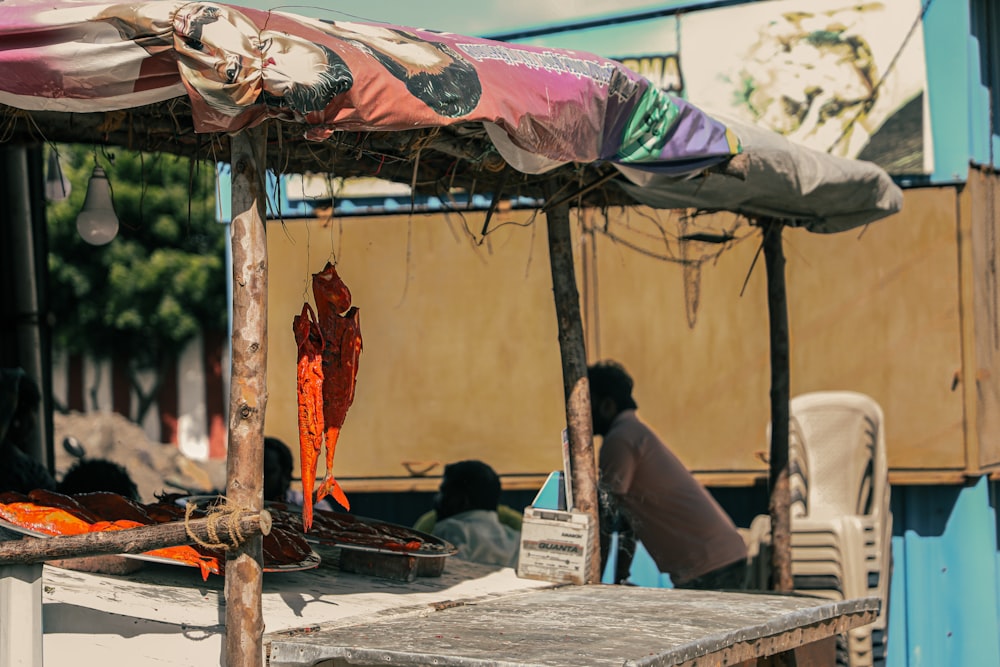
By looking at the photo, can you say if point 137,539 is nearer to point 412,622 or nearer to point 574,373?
point 412,622

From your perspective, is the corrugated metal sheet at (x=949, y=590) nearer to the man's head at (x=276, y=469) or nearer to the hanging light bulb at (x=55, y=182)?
the man's head at (x=276, y=469)

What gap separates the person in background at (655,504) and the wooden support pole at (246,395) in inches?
136

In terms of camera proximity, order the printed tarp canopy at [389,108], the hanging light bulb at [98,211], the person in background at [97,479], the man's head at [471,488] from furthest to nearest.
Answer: the man's head at [471,488]
the person in background at [97,479]
the hanging light bulb at [98,211]
the printed tarp canopy at [389,108]

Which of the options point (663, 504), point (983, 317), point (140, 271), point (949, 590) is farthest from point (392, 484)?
point (140, 271)

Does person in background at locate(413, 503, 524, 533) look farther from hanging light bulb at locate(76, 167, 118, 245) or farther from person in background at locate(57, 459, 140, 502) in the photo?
hanging light bulb at locate(76, 167, 118, 245)

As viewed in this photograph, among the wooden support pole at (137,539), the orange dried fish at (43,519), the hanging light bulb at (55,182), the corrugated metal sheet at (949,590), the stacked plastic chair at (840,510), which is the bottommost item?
the corrugated metal sheet at (949,590)

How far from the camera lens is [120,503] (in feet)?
15.7

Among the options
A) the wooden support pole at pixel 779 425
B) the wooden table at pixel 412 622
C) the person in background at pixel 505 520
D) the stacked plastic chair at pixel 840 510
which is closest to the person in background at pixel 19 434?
the wooden table at pixel 412 622

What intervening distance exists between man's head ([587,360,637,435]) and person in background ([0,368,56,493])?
2.90 metres

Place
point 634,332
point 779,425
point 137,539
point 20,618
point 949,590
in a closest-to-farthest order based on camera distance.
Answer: point 20,618 < point 137,539 < point 779,425 < point 949,590 < point 634,332

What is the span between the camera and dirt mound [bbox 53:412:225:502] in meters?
17.5

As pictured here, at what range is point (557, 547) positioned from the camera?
5.45m

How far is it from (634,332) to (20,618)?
584cm

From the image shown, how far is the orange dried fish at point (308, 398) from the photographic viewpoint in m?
4.04
